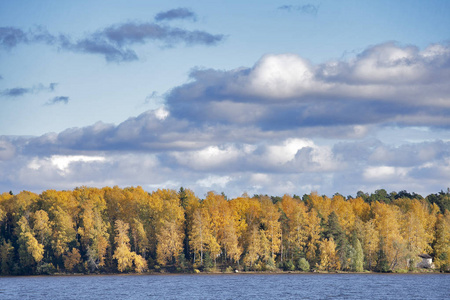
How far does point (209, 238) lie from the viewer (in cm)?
13162

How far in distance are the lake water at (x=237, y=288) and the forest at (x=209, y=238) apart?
28.6ft

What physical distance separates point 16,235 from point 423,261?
96.1 m

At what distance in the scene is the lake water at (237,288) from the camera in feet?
277

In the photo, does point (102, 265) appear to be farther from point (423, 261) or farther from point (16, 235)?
point (423, 261)

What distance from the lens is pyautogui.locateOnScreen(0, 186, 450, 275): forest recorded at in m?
131

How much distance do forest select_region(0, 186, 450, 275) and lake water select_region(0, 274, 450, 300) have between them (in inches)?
344

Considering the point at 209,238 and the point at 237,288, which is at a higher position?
the point at 209,238

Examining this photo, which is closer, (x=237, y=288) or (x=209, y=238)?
(x=237, y=288)

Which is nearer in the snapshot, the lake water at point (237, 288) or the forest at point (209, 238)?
the lake water at point (237, 288)

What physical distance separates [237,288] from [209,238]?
1449 inches

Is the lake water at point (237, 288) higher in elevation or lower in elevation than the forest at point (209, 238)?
lower

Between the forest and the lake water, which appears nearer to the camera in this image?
the lake water

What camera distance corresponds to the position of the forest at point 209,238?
431ft

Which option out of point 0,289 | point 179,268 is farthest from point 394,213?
point 0,289
